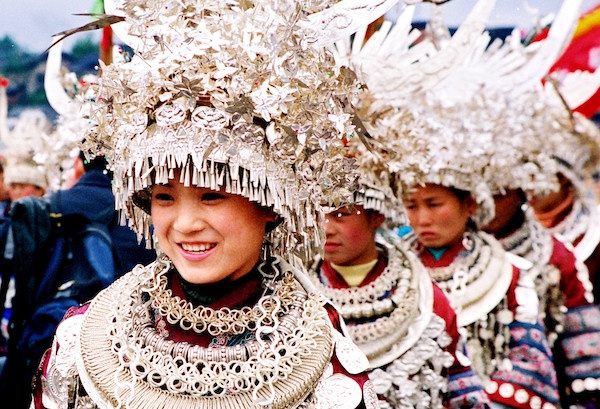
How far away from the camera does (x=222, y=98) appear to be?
219cm

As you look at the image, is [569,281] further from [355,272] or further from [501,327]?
[355,272]

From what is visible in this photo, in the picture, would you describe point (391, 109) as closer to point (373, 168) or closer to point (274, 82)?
point (373, 168)

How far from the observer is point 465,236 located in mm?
4555

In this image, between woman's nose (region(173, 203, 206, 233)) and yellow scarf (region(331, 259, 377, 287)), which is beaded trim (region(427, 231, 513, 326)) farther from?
woman's nose (region(173, 203, 206, 233))

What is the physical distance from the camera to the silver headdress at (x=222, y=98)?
219 cm

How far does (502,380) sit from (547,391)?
0.22m

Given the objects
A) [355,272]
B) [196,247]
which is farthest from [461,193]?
[196,247]

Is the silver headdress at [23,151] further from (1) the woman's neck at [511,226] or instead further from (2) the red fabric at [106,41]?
(1) the woman's neck at [511,226]

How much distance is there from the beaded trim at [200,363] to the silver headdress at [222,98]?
1.07 feet

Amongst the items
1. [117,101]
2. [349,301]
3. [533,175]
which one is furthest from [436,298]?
[533,175]

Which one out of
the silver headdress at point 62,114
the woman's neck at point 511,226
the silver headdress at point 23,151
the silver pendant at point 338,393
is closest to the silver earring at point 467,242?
the woman's neck at point 511,226

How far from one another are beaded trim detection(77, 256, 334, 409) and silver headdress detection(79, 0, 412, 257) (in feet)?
1.07

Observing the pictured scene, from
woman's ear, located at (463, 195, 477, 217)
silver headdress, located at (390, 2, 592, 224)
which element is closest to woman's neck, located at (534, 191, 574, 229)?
silver headdress, located at (390, 2, 592, 224)

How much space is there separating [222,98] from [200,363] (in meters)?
0.69
